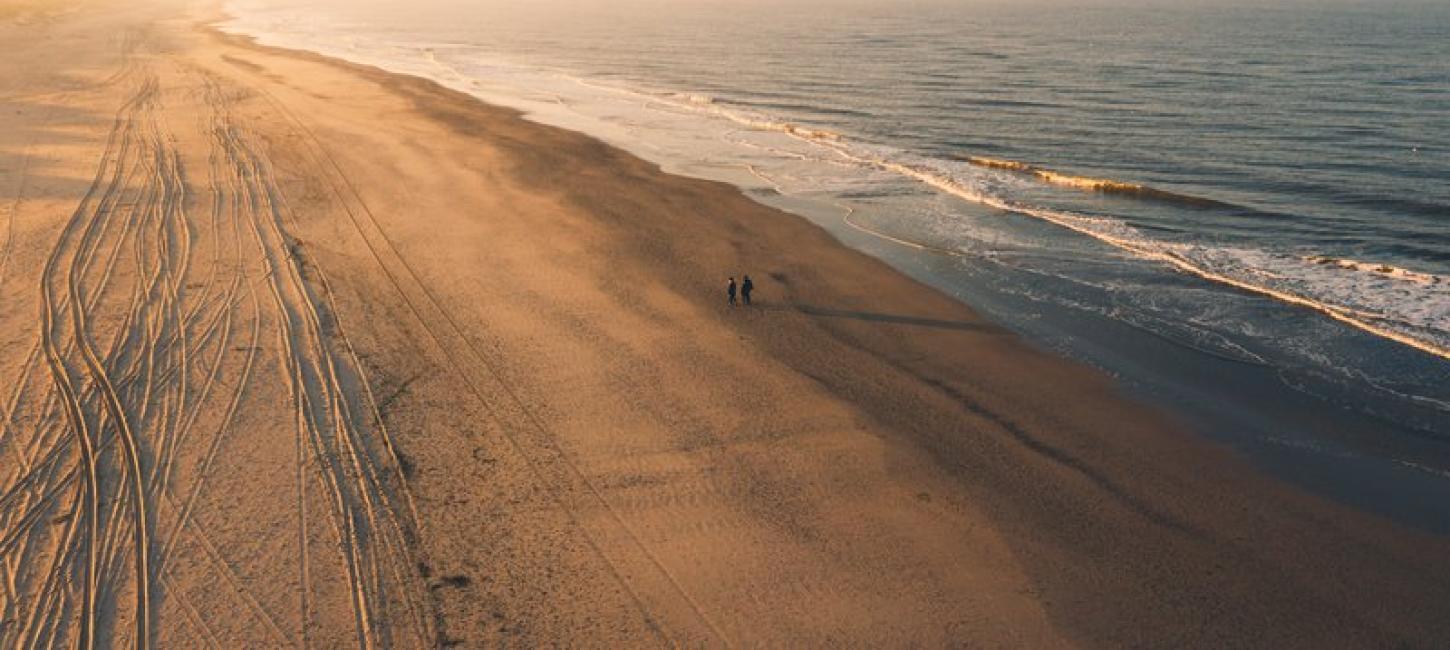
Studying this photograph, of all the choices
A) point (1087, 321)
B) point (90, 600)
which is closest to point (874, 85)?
point (1087, 321)

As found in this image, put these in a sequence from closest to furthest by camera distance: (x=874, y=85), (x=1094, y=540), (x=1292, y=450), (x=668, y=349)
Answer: (x=1094, y=540) → (x=1292, y=450) → (x=668, y=349) → (x=874, y=85)

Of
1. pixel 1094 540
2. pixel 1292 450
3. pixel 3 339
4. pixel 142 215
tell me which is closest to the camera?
pixel 1094 540

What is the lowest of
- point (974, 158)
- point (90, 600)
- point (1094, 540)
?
point (90, 600)

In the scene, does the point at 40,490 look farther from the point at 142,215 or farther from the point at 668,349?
the point at 142,215

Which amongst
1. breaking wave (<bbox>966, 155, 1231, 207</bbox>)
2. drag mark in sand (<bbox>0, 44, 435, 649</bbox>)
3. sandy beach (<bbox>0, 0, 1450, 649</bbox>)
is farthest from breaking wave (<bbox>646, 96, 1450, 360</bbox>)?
drag mark in sand (<bbox>0, 44, 435, 649</bbox>)

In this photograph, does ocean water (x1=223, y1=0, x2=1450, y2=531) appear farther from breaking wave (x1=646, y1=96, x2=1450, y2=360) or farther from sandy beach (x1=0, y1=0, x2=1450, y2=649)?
sandy beach (x1=0, y1=0, x2=1450, y2=649)

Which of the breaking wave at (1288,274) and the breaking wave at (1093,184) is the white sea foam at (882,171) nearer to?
the breaking wave at (1288,274)
